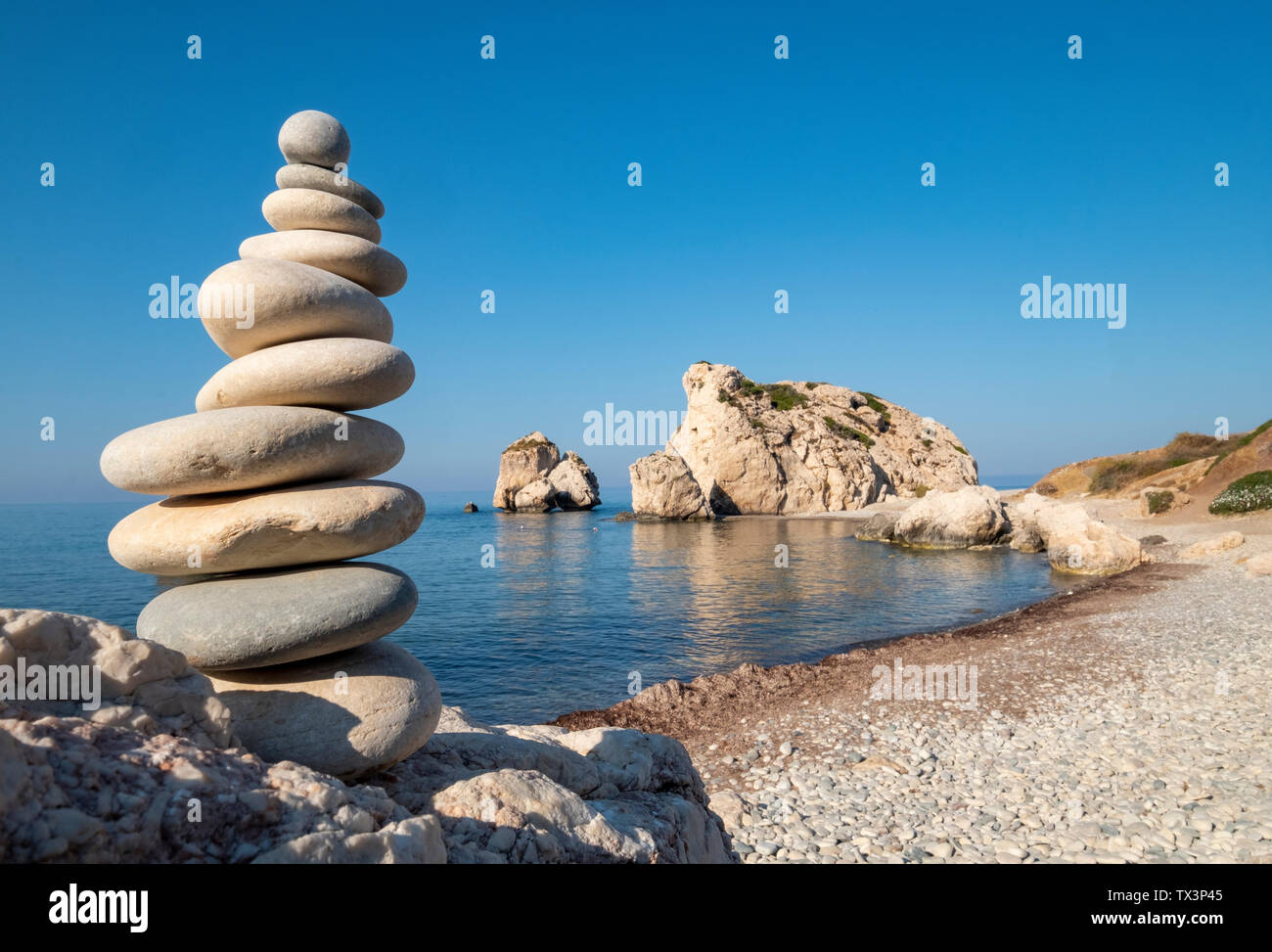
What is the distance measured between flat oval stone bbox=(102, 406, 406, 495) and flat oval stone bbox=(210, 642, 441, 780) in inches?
53.0

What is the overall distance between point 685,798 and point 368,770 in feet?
8.47

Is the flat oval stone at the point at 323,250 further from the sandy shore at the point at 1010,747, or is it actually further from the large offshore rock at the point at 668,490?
the large offshore rock at the point at 668,490

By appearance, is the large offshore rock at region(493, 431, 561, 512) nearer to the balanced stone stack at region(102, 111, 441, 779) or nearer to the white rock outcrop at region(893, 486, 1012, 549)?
the white rock outcrop at region(893, 486, 1012, 549)

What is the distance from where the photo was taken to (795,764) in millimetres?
9445

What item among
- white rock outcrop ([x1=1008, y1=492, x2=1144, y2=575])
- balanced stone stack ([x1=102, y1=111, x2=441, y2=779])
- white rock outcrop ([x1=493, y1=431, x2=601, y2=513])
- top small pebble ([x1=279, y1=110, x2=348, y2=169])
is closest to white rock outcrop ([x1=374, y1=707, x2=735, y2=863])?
balanced stone stack ([x1=102, y1=111, x2=441, y2=779])

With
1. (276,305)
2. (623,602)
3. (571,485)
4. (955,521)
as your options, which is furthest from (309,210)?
(571,485)

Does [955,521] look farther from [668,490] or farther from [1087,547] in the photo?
[668,490]

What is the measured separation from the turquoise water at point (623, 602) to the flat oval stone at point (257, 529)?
9577 mm

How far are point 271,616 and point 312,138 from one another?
3951 millimetres

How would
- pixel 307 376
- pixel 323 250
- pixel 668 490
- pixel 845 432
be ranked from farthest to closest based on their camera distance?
pixel 845 432 → pixel 668 490 → pixel 323 250 → pixel 307 376

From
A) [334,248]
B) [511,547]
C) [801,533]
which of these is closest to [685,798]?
[334,248]

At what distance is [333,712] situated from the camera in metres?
4.55

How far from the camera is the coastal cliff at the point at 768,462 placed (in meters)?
77.6
